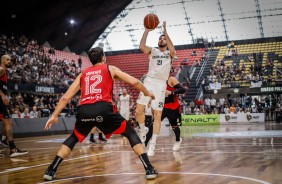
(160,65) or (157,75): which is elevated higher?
(160,65)

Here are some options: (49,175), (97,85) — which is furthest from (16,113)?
(97,85)

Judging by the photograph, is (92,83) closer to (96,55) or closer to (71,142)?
(96,55)

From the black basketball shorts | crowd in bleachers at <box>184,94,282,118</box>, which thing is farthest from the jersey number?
crowd in bleachers at <box>184,94,282,118</box>

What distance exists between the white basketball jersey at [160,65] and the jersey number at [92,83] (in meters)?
2.54

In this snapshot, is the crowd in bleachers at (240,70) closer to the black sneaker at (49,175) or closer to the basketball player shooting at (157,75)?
the basketball player shooting at (157,75)

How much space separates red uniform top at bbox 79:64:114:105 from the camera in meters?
4.61

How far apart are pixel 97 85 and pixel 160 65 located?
8.67 ft

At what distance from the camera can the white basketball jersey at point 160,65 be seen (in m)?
7.04

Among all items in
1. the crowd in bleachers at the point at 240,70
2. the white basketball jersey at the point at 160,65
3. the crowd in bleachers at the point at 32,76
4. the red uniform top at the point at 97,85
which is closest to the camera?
the red uniform top at the point at 97,85

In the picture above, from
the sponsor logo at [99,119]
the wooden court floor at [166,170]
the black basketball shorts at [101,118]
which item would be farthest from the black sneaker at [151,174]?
the sponsor logo at [99,119]

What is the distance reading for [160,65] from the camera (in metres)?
7.07

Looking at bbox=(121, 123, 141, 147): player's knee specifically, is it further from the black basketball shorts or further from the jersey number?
the jersey number

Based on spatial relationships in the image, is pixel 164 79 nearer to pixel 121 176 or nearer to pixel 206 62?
pixel 121 176

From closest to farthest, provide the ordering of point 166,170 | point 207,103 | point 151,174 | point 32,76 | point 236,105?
point 151,174
point 166,170
point 32,76
point 236,105
point 207,103
